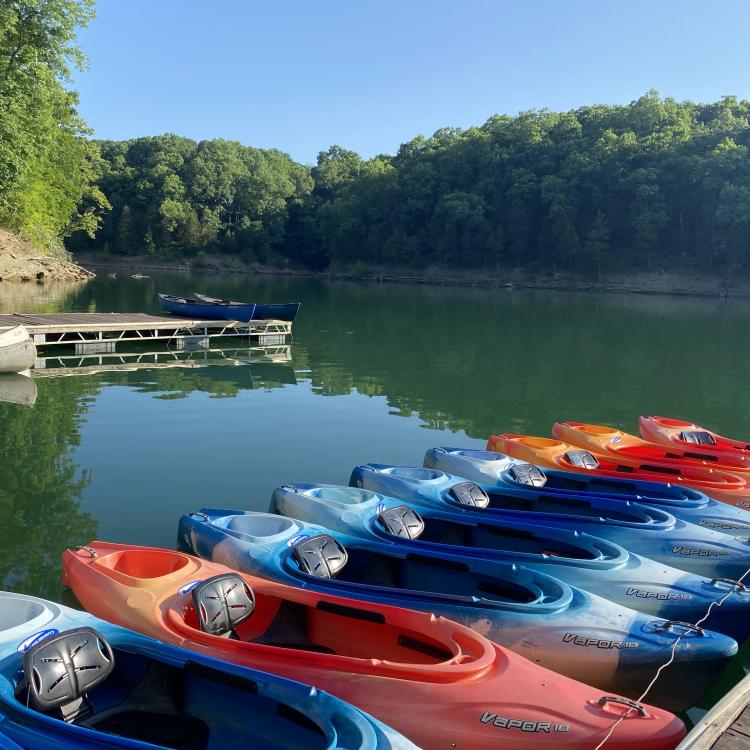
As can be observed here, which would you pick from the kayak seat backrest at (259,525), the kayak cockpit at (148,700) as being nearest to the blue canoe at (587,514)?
the kayak seat backrest at (259,525)

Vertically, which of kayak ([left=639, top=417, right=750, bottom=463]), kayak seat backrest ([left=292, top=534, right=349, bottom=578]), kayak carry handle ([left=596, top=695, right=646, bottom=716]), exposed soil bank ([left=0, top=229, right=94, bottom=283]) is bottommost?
kayak carry handle ([left=596, top=695, right=646, bottom=716])

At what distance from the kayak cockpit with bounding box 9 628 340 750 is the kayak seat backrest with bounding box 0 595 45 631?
0.54 metres

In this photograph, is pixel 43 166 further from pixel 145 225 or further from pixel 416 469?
pixel 416 469

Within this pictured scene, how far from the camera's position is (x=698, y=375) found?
74.5 ft

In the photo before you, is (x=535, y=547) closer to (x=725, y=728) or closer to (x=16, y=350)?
(x=725, y=728)

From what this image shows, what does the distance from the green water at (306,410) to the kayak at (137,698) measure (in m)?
2.95

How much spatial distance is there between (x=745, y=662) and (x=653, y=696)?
1789 mm

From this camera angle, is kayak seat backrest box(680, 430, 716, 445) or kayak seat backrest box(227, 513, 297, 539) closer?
kayak seat backrest box(227, 513, 297, 539)

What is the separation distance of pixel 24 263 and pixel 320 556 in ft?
170

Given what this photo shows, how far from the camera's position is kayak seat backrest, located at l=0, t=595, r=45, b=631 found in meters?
5.02

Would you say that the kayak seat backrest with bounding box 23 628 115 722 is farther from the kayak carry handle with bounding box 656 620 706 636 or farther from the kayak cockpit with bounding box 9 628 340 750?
the kayak carry handle with bounding box 656 620 706 636

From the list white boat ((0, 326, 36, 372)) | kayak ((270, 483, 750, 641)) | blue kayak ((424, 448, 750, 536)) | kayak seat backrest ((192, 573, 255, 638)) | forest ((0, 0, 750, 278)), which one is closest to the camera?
kayak seat backrest ((192, 573, 255, 638))

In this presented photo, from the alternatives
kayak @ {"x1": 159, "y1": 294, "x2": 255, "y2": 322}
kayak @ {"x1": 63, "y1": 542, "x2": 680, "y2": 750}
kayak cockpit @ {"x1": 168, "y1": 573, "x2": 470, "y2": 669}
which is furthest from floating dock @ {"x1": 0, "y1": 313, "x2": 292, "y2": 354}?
kayak cockpit @ {"x1": 168, "y1": 573, "x2": 470, "y2": 669}

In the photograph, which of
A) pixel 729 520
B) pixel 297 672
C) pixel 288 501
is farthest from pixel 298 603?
pixel 729 520
